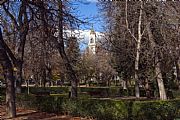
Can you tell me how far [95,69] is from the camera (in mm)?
83312

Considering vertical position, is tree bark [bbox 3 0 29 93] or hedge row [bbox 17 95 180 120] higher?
tree bark [bbox 3 0 29 93]

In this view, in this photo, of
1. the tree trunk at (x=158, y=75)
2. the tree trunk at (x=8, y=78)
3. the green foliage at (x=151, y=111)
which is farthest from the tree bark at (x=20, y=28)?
the green foliage at (x=151, y=111)

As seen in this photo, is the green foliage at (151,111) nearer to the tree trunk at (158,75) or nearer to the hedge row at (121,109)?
the hedge row at (121,109)

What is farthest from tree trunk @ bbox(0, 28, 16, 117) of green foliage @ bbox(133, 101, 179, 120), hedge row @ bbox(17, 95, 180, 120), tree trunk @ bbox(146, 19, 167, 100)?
tree trunk @ bbox(146, 19, 167, 100)

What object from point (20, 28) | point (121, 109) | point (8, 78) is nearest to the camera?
point (121, 109)

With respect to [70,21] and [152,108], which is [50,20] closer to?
[70,21]

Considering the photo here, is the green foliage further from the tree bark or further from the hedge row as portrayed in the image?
the tree bark

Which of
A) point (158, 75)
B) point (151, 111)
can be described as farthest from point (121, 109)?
point (158, 75)

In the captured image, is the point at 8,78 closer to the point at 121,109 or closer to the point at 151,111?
the point at 121,109

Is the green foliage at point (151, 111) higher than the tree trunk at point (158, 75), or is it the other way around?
the tree trunk at point (158, 75)

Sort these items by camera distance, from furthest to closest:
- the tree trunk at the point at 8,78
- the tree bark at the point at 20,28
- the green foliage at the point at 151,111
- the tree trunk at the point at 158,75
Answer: the tree trunk at the point at 158,75 → the tree bark at the point at 20,28 → the tree trunk at the point at 8,78 → the green foliage at the point at 151,111

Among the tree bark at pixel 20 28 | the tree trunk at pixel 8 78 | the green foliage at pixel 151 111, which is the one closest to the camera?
the green foliage at pixel 151 111

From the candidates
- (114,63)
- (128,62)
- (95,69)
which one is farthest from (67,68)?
(95,69)

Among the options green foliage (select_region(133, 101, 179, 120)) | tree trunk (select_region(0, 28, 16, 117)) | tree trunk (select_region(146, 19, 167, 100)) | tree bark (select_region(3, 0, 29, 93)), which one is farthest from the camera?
tree trunk (select_region(146, 19, 167, 100))
